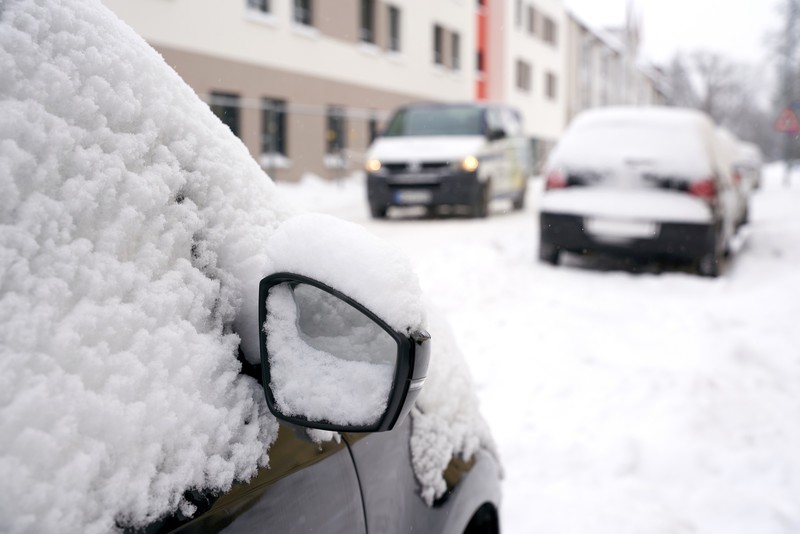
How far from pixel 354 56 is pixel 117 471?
904 inches

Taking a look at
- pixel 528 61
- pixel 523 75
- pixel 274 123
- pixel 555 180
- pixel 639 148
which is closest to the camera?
pixel 639 148

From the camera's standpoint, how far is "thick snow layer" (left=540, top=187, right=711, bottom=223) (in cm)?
729

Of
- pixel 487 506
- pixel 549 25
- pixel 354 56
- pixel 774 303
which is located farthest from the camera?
pixel 549 25

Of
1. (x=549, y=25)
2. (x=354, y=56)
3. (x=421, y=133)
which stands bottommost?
(x=421, y=133)

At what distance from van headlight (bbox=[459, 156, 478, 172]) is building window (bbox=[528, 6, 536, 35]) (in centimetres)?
2891

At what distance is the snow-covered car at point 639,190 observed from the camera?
7.32m

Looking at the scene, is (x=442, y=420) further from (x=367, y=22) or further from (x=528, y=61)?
(x=528, y=61)

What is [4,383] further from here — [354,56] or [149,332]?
[354,56]

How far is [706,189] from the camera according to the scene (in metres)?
7.26

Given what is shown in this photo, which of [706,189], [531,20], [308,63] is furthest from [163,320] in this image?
[531,20]

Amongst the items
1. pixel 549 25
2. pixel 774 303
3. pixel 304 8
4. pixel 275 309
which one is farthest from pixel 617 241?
pixel 549 25

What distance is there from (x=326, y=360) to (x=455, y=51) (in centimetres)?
3031

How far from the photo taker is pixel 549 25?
137 ft

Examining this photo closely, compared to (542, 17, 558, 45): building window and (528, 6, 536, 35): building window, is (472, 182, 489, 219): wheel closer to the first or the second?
(528, 6, 536, 35): building window
